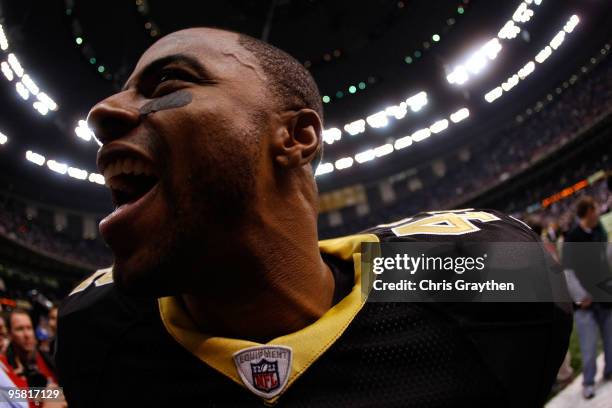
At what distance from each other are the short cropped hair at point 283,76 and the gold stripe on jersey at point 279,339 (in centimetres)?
57

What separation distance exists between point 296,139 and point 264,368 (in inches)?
26.4

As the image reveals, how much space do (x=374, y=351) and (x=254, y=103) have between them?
0.77 metres

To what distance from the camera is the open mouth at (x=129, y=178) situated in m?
1.10

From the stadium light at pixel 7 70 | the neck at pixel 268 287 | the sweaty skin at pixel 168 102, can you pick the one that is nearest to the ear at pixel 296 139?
the neck at pixel 268 287

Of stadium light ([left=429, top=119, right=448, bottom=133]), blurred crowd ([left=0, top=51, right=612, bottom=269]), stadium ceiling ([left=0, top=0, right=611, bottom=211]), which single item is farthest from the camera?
stadium light ([left=429, top=119, right=448, bottom=133])

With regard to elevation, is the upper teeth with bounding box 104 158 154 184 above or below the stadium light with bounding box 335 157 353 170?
below

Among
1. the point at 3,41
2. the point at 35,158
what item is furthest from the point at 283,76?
the point at 35,158

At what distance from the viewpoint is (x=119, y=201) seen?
123 centimetres

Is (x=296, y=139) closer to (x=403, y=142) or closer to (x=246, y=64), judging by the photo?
(x=246, y=64)

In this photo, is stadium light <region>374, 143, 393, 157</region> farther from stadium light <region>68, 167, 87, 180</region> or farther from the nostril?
the nostril

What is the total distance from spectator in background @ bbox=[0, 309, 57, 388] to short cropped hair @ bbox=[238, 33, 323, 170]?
7.18 feet

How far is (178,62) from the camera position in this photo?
1216 millimetres

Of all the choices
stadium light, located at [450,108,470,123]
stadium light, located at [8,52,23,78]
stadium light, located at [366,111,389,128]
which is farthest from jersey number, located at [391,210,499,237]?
stadium light, located at [450,108,470,123]

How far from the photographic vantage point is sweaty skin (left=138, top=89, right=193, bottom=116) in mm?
1111
